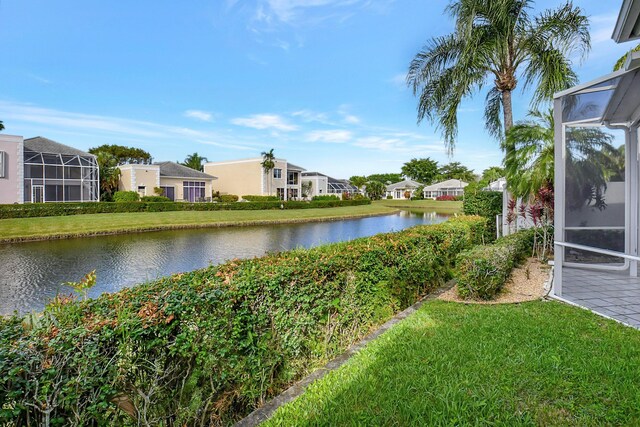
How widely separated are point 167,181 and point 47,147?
437 inches

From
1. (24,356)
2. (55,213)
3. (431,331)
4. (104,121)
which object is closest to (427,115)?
(431,331)

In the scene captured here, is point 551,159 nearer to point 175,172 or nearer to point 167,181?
point 167,181

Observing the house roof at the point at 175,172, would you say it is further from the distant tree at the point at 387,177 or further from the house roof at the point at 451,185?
the distant tree at the point at 387,177

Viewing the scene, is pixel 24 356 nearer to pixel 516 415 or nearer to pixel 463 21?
pixel 516 415

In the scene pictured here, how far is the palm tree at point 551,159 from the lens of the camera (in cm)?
634

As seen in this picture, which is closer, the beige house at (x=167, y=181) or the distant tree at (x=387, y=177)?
the beige house at (x=167, y=181)

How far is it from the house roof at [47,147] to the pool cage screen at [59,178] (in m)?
0.64

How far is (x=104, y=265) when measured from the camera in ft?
39.0

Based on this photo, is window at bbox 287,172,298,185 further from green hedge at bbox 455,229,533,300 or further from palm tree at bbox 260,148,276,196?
green hedge at bbox 455,229,533,300

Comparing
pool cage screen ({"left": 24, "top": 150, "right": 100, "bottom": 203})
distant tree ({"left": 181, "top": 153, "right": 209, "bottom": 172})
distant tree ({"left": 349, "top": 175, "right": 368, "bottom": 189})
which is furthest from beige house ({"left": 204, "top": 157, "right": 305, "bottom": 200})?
distant tree ({"left": 349, "top": 175, "right": 368, "bottom": 189})

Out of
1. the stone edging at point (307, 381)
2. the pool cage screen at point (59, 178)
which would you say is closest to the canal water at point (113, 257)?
the stone edging at point (307, 381)

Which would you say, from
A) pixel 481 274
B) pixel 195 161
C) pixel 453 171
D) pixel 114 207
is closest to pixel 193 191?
pixel 114 207

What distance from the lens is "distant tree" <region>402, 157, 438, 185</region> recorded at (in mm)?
82125

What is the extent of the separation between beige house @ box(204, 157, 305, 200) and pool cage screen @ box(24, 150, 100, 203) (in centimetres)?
1732
